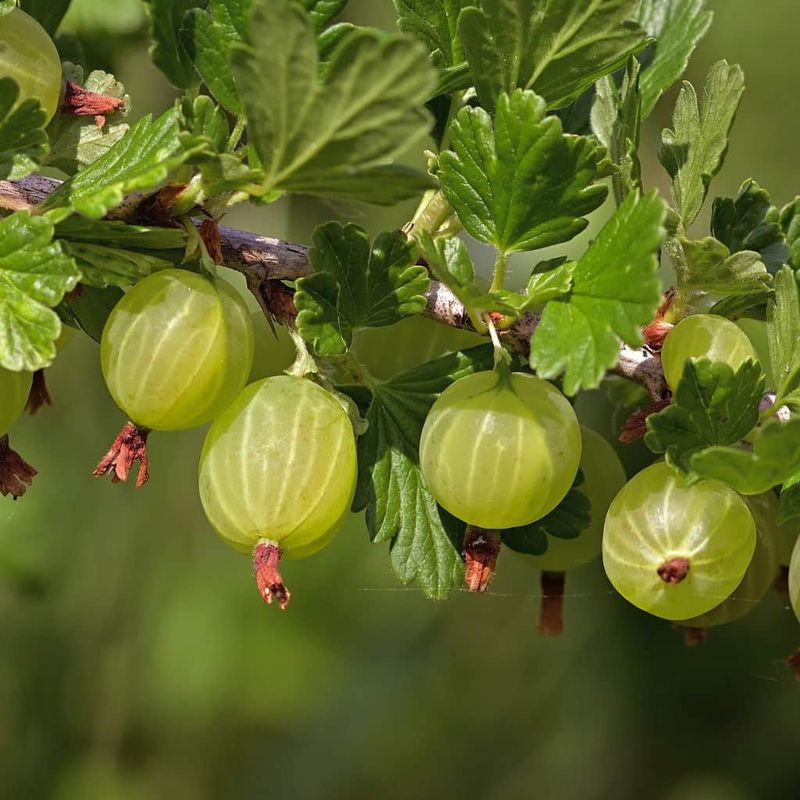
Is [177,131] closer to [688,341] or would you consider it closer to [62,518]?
[688,341]

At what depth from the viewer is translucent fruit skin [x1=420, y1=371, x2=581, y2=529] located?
1.86ft

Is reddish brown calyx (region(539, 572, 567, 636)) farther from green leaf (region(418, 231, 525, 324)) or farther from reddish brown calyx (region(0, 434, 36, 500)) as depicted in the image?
reddish brown calyx (region(0, 434, 36, 500))

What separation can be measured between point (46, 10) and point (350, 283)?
13.5 inches

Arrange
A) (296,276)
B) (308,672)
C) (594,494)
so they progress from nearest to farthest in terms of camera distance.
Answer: (296,276)
(594,494)
(308,672)

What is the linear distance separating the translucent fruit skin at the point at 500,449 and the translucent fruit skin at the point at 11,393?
252 mm

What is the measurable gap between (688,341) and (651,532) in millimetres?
124

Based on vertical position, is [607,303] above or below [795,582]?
above

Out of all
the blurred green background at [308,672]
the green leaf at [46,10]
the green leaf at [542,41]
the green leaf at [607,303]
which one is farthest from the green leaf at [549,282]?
the blurred green background at [308,672]

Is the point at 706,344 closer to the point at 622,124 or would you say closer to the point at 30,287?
the point at 622,124

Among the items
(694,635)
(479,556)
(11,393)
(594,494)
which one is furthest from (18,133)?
(694,635)

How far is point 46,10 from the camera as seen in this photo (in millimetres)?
740

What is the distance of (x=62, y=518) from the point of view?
1.39m

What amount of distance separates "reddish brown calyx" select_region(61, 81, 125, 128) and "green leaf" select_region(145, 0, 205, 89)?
0.10 metres

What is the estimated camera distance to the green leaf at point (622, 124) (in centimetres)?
63
